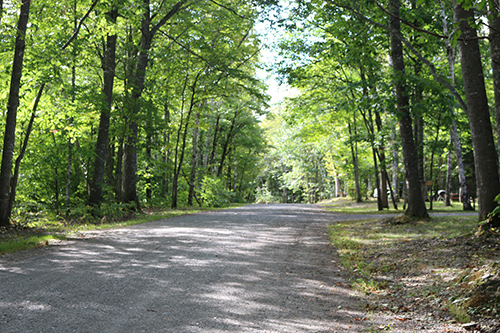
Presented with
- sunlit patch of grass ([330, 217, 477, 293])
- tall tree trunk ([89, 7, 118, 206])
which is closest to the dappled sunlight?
sunlit patch of grass ([330, 217, 477, 293])

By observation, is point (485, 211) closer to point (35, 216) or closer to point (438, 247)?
point (438, 247)

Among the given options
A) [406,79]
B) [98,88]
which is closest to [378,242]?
[406,79]

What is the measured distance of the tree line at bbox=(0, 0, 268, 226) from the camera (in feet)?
33.4

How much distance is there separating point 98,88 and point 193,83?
270 inches

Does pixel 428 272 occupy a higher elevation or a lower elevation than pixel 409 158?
lower

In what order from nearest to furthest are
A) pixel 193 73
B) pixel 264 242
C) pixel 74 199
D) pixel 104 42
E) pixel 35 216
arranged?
1. pixel 264 242
2. pixel 35 216
3. pixel 104 42
4. pixel 74 199
5. pixel 193 73

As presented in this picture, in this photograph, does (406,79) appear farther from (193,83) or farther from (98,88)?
(193,83)

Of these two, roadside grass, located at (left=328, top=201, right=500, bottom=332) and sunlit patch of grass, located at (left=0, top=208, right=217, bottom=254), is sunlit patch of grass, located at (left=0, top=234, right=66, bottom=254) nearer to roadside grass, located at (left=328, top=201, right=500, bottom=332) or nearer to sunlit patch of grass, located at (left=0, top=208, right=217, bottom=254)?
sunlit patch of grass, located at (left=0, top=208, right=217, bottom=254)

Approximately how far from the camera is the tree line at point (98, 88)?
10.2 metres

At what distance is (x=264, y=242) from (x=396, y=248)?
9.31 ft

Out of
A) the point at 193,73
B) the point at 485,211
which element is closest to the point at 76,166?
the point at 193,73

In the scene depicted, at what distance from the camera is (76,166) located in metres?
16.8

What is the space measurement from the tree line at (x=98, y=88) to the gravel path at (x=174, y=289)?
463cm

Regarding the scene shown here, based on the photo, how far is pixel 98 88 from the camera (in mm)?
13398
